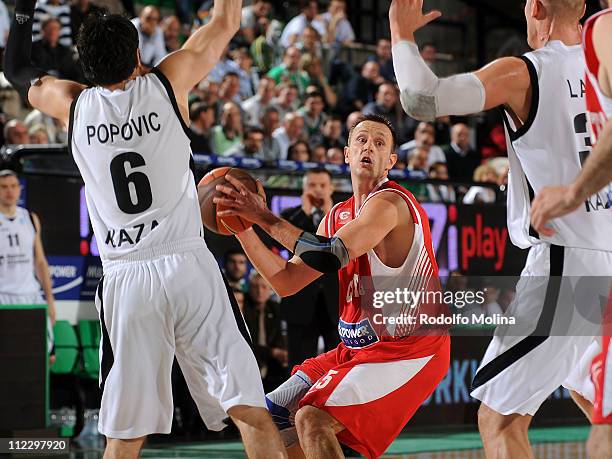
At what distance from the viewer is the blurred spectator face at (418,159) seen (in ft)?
42.4

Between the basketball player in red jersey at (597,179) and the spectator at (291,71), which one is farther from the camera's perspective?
the spectator at (291,71)

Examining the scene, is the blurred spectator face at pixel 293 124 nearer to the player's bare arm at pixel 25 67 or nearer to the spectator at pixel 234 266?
the spectator at pixel 234 266

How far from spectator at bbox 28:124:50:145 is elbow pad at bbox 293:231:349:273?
6.36 m

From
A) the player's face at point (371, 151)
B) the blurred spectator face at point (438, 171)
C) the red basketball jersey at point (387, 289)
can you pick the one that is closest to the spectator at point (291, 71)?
the blurred spectator face at point (438, 171)

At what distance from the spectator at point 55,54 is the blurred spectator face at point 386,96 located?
4.55m

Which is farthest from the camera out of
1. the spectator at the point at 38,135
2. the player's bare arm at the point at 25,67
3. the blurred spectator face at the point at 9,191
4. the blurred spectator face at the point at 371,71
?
A: the blurred spectator face at the point at 371,71

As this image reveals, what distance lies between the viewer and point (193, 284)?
174 inches

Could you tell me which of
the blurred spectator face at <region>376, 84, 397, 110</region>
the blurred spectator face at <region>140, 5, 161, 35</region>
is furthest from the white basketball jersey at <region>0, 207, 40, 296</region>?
the blurred spectator face at <region>376, 84, 397, 110</region>

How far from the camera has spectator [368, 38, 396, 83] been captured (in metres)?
16.5

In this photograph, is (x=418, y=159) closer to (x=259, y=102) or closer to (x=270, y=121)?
(x=270, y=121)

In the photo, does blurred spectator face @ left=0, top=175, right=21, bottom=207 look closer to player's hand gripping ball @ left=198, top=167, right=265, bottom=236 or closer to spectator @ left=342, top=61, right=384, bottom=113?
player's hand gripping ball @ left=198, top=167, right=265, bottom=236

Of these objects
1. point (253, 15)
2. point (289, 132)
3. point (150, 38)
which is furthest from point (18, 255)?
point (253, 15)

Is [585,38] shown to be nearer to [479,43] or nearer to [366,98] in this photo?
[366,98]

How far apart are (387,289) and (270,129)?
8014 mm
